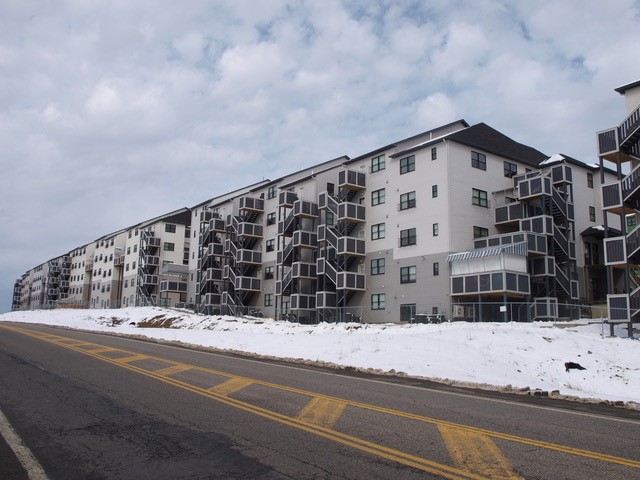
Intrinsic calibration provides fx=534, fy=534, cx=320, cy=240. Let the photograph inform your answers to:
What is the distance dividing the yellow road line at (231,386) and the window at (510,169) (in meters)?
35.7

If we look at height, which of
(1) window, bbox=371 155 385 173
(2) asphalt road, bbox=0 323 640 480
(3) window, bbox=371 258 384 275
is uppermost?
(1) window, bbox=371 155 385 173

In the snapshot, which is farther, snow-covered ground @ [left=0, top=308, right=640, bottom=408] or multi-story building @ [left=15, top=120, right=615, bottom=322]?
multi-story building @ [left=15, top=120, right=615, bottom=322]

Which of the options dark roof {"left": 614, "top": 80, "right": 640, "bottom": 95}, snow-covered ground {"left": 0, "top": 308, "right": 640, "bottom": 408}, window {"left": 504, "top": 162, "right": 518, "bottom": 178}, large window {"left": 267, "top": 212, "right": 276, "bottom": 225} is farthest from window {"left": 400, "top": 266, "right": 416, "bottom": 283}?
large window {"left": 267, "top": 212, "right": 276, "bottom": 225}

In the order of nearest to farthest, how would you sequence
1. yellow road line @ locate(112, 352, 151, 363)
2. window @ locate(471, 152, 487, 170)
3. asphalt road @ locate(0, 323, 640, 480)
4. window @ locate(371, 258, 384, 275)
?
asphalt road @ locate(0, 323, 640, 480) < yellow road line @ locate(112, 352, 151, 363) < window @ locate(471, 152, 487, 170) < window @ locate(371, 258, 384, 275)

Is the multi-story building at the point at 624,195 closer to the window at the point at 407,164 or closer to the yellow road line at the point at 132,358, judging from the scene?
the window at the point at 407,164

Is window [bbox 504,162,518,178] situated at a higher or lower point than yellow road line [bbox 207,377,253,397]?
higher

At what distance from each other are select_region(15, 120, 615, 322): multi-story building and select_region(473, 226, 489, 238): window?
0.38ft

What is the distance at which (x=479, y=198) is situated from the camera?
4147cm

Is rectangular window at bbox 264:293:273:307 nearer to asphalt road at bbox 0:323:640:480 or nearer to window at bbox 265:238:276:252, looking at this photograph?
window at bbox 265:238:276:252

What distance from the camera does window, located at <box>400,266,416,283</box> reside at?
134ft

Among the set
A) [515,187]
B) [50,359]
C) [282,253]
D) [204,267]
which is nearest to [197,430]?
[50,359]

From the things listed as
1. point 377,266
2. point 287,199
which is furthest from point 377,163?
point 287,199

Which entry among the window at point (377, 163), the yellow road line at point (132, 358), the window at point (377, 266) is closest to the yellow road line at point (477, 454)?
the yellow road line at point (132, 358)

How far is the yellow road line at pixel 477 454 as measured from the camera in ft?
20.3
